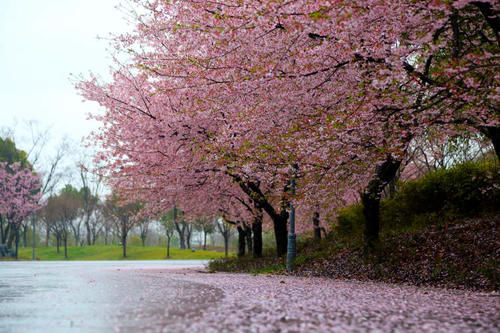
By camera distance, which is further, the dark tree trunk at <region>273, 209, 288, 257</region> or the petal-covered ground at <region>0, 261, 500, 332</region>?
the dark tree trunk at <region>273, 209, 288, 257</region>

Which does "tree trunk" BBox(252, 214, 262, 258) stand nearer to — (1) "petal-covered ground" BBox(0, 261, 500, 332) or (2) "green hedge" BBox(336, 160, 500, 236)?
(2) "green hedge" BBox(336, 160, 500, 236)

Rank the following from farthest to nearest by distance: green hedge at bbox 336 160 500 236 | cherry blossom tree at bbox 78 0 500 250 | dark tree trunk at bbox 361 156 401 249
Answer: green hedge at bbox 336 160 500 236 → dark tree trunk at bbox 361 156 401 249 → cherry blossom tree at bbox 78 0 500 250

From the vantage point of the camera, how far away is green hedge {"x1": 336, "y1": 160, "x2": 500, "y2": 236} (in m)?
16.5

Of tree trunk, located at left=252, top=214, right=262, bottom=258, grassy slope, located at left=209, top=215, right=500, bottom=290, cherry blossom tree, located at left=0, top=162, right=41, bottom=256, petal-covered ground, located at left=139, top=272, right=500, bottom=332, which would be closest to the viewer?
petal-covered ground, located at left=139, top=272, right=500, bottom=332

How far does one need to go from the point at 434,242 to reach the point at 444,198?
4461mm

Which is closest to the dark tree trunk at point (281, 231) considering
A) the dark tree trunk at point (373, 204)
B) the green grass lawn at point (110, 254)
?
the dark tree trunk at point (373, 204)

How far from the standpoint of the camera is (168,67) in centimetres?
1433

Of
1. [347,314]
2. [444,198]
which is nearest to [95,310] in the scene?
[347,314]

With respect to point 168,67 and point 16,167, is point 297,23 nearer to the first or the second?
point 168,67

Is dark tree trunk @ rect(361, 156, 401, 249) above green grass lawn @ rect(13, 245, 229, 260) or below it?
above

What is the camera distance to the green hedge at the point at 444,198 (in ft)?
54.1

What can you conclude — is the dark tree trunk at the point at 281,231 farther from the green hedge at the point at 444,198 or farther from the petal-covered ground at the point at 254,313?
the petal-covered ground at the point at 254,313

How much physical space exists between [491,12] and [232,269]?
19.0 metres

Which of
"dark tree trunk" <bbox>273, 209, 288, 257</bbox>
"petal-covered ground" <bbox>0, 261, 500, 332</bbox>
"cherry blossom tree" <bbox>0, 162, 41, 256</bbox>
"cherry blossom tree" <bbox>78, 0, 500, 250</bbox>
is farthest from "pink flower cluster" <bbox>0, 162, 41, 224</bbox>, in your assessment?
"petal-covered ground" <bbox>0, 261, 500, 332</bbox>
